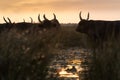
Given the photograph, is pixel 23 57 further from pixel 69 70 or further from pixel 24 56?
pixel 69 70

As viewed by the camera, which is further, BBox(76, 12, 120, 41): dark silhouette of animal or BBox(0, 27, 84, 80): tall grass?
BBox(76, 12, 120, 41): dark silhouette of animal

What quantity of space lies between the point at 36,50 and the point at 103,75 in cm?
145

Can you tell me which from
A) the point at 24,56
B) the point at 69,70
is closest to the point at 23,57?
the point at 24,56

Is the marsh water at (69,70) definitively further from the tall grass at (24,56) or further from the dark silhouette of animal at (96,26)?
the dark silhouette of animal at (96,26)

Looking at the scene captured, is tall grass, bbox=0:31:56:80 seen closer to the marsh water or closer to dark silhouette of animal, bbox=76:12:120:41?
the marsh water

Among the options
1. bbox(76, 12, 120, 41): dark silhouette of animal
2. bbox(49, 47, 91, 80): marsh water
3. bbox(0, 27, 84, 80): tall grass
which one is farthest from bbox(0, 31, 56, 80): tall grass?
bbox(76, 12, 120, 41): dark silhouette of animal

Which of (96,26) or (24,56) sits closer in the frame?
(24,56)

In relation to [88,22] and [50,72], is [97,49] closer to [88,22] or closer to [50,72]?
[50,72]

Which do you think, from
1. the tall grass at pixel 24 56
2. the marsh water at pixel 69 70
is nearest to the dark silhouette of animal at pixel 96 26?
the marsh water at pixel 69 70

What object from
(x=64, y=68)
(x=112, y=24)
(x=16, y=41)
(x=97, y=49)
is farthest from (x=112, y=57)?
(x=112, y=24)

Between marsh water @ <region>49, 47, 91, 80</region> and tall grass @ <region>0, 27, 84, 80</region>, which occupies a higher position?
tall grass @ <region>0, 27, 84, 80</region>

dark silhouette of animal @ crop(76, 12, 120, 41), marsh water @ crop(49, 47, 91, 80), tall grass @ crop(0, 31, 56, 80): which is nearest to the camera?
tall grass @ crop(0, 31, 56, 80)

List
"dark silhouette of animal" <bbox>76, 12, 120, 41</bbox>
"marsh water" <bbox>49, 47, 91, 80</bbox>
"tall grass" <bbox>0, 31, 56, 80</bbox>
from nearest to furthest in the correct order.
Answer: "tall grass" <bbox>0, 31, 56, 80</bbox>
"marsh water" <bbox>49, 47, 91, 80</bbox>
"dark silhouette of animal" <bbox>76, 12, 120, 41</bbox>

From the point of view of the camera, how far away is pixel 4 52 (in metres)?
9.51
